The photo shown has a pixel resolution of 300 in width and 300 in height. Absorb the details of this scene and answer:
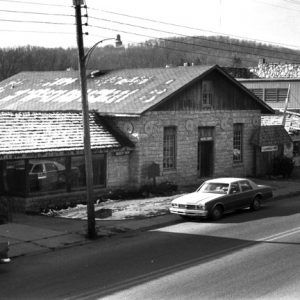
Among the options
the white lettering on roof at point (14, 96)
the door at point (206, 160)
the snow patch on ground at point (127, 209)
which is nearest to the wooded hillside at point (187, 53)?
the white lettering on roof at point (14, 96)

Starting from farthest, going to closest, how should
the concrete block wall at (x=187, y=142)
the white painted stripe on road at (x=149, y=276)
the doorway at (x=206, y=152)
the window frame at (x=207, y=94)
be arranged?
the doorway at (x=206, y=152)
the window frame at (x=207, y=94)
the concrete block wall at (x=187, y=142)
the white painted stripe on road at (x=149, y=276)

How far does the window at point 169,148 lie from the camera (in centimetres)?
2864

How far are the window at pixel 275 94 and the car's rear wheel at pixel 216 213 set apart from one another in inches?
1442

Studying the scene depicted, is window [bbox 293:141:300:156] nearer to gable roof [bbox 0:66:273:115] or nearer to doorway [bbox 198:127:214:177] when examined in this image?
gable roof [bbox 0:66:273:115]

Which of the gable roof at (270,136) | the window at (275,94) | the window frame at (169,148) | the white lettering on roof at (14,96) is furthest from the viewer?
the window at (275,94)

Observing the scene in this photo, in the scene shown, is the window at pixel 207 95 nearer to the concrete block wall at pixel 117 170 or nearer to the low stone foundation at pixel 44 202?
the concrete block wall at pixel 117 170

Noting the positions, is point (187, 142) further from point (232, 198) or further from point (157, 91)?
point (232, 198)

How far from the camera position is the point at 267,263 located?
42.6 feet

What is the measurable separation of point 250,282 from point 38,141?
13765 mm

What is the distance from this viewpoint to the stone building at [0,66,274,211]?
2272 centimetres

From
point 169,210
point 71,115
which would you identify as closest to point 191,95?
point 71,115

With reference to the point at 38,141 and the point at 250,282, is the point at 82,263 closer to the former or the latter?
the point at 250,282

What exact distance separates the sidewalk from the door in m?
10.1

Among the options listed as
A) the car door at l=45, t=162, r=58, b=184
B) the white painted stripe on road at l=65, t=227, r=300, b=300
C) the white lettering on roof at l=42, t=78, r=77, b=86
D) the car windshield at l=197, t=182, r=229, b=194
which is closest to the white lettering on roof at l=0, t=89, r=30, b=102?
the white lettering on roof at l=42, t=78, r=77, b=86
